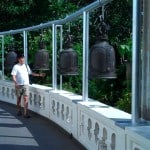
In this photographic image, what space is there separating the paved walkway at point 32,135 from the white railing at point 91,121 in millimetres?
173

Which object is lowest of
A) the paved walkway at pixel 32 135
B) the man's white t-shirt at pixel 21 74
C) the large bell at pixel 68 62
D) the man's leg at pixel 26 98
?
the paved walkway at pixel 32 135

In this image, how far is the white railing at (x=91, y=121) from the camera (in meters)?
6.90

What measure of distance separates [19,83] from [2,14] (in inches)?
695

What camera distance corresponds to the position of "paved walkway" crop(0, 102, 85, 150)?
10648mm

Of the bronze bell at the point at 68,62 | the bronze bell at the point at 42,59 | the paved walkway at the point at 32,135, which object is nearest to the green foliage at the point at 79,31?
the bronze bell at the point at 68,62

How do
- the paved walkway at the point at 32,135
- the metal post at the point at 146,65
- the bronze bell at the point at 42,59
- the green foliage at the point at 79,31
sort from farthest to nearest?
1. the green foliage at the point at 79,31
2. the bronze bell at the point at 42,59
3. the paved walkway at the point at 32,135
4. the metal post at the point at 146,65

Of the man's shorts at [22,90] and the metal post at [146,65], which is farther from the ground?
the metal post at [146,65]

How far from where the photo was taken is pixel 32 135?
476 inches

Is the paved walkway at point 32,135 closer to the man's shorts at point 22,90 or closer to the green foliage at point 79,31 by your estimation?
the man's shorts at point 22,90

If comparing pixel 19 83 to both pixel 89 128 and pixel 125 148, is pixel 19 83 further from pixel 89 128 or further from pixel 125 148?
pixel 125 148

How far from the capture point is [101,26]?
27.2 ft

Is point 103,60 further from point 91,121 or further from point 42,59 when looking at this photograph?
point 42,59

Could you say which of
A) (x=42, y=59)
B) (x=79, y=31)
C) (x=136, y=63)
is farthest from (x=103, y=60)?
(x=79, y=31)

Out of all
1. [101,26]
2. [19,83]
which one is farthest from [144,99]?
[19,83]
